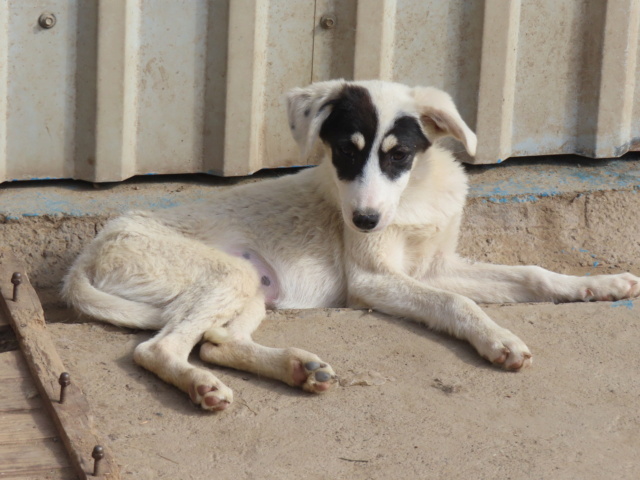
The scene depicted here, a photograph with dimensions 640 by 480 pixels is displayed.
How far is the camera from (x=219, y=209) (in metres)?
4.46

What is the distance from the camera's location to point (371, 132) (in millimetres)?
3971

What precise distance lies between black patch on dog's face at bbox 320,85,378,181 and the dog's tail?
1015 millimetres

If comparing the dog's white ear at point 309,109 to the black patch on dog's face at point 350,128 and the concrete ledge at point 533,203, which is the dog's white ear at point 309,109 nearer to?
the black patch on dog's face at point 350,128

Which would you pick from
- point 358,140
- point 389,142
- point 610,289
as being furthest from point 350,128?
point 610,289

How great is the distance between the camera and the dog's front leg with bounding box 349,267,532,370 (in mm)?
3688

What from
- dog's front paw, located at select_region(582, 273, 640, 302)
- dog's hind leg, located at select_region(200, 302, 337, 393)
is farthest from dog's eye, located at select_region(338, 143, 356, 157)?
dog's front paw, located at select_region(582, 273, 640, 302)

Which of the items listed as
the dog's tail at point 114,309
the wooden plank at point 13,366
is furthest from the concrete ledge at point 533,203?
the wooden plank at point 13,366

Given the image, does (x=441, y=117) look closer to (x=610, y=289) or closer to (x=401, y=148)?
(x=401, y=148)

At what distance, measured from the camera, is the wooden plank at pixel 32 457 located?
2.69 meters

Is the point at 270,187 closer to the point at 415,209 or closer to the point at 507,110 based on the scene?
the point at 415,209

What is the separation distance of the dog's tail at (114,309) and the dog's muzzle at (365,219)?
926mm

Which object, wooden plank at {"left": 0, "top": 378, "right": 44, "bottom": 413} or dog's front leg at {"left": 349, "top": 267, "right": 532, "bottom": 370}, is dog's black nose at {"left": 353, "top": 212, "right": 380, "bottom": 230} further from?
wooden plank at {"left": 0, "top": 378, "right": 44, "bottom": 413}

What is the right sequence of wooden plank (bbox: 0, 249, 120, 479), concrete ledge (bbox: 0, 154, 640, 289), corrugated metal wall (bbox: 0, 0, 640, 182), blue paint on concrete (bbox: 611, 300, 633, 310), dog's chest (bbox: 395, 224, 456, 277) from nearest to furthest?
wooden plank (bbox: 0, 249, 120, 479) < blue paint on concrete (bbox: 611, 300, 633, 310) < dog's chest (bbox: 395, 224, 456, 277) < corrugated metal wall (bbox: 0, 0, 640, 182) < concrete ledge (bbox: 0, 154, 640, 289)

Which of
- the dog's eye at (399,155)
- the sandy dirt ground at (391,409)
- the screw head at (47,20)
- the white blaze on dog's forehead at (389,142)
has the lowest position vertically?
the sandy dirt ground at (391,409)
